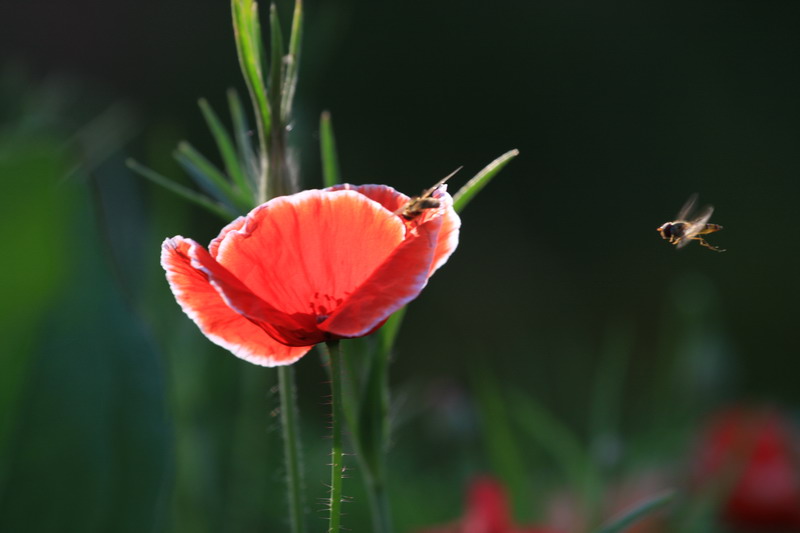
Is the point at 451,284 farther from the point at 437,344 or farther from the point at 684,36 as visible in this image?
the point at 684,36

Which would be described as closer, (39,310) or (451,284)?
(39,310)

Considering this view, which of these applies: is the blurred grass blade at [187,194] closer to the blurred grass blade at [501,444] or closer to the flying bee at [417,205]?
the flying bee at [417,205]

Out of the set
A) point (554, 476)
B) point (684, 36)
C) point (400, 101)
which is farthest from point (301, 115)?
point (684, 36)

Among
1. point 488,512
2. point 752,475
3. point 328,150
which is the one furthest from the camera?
point 752,475

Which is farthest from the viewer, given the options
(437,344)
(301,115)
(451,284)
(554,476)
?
(451,284)

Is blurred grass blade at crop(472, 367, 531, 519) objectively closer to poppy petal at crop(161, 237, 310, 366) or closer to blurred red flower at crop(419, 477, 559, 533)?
blurred red flower at crop(419, 477, 559, 533)

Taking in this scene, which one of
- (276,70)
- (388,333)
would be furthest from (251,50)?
(388,333)

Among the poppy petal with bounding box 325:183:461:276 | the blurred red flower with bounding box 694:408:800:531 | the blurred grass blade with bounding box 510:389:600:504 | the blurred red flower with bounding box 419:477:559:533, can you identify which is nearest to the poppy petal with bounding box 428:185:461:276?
the poppy petal with bounding box 325:183:461:276

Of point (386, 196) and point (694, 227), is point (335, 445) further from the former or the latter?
point (694, 227)
